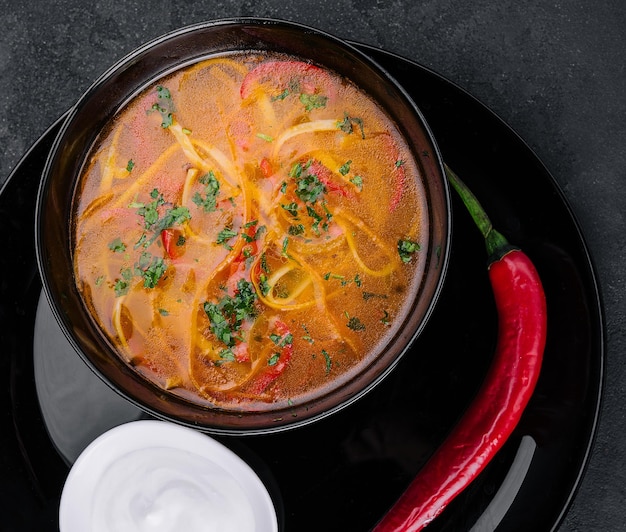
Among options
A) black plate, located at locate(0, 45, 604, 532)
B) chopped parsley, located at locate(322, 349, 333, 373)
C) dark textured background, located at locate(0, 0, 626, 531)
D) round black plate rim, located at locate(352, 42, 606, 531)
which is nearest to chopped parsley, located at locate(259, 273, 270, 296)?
chopped parsley, located at locate(322, 349, 333, 373)

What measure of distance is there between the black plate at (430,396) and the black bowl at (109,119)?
35cm

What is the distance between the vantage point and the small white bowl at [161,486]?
2902mm

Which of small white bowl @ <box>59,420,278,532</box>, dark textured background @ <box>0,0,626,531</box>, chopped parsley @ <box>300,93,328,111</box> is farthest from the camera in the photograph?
dark textured background @ <box>0,0,626,531</box>

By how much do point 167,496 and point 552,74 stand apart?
8.48ft

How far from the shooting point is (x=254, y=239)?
265 centimetres

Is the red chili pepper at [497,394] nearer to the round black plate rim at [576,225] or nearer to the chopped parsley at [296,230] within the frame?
the round black plate rim at [576,225]

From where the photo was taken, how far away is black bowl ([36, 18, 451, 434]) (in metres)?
2.63

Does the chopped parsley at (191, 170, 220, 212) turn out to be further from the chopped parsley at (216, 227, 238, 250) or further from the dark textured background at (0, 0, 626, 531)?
the dark textured background at (0, 0, 626, 531)

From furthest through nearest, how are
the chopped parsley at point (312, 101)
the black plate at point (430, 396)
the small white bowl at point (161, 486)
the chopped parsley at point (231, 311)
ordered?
the black plate at point (430, 396) < the small white bowl at point (161, 486) < the chopped parsley at point (312, 101) < the chopped parsley at point (231, 311)

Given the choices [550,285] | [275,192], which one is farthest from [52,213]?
[550,285]

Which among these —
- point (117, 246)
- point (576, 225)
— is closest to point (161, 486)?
point (117, 246)

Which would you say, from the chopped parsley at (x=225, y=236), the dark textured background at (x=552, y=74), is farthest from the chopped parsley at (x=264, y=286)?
the dark textured background at (x=552, y=74)

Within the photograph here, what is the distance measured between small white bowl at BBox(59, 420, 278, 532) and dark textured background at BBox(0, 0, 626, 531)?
157 centimetres

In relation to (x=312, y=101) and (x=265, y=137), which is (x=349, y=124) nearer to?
(x=312, y=101)
